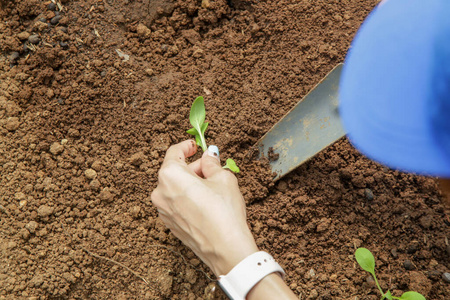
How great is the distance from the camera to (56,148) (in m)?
1.70

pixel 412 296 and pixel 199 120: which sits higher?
pixel 199 120

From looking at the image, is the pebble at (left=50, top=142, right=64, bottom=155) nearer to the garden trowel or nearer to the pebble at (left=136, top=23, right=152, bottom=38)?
the pebble at (left=136, top=23, right=152, bottom=38)

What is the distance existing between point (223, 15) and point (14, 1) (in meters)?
1.15

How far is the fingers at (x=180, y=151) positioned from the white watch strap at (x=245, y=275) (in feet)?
1.59

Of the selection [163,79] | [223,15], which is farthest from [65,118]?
[223,15]

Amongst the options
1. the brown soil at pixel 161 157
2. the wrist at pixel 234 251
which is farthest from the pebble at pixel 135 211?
the wrist at pixel 234 251

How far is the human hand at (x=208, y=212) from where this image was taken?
3.92 ft

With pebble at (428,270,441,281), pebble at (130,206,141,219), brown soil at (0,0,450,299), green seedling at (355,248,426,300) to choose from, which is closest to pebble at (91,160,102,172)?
brown soil at (0,0,450,299)

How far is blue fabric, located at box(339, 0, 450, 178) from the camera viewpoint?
2.96 feet

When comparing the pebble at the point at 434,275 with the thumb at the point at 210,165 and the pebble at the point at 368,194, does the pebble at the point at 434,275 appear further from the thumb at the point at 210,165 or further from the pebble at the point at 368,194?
the thumb at the point at 210,165

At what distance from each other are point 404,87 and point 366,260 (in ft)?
2.67

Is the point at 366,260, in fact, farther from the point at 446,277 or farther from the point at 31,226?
the point at 31,226

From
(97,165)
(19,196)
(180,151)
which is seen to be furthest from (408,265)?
(19,196)

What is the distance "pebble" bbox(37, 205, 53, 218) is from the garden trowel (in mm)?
1053
